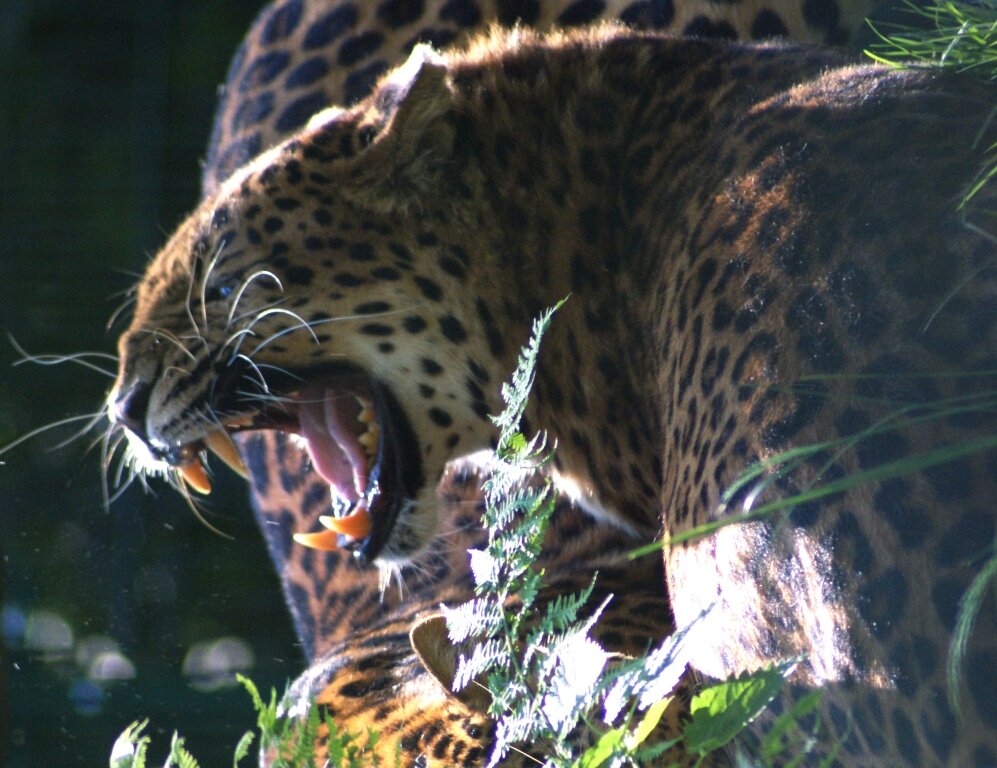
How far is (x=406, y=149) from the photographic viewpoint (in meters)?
2.88

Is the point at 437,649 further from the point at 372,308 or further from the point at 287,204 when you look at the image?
the point at 287,204

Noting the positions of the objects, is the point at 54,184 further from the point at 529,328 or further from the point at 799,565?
the point at 799,565

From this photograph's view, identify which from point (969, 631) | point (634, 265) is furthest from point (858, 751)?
point (634, 265)

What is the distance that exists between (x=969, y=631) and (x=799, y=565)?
31cm

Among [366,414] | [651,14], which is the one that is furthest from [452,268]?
[651,14]

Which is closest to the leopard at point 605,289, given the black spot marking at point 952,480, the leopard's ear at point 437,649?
the black spot marking at point 952,480

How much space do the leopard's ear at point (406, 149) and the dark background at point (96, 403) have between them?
7.11 ft

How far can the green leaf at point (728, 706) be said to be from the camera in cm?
148

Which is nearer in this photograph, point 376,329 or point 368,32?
point 376,329

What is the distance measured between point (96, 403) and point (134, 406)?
3.08 meters

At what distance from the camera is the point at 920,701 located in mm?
1867

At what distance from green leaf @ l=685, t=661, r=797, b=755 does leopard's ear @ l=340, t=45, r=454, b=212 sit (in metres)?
1.53

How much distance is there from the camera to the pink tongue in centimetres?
316

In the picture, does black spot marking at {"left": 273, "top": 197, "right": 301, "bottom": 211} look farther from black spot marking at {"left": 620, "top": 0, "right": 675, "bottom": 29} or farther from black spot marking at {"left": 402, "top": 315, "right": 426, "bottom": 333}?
black spot marking at {"left": 620, "top": 0, "right": 675, "bottom": 29}
